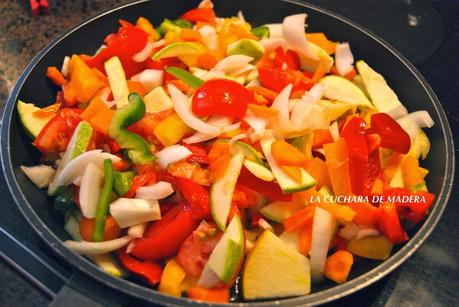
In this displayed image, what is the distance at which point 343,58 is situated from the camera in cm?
144

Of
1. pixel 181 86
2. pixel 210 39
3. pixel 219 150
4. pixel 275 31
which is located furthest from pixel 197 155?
pixel 275 31

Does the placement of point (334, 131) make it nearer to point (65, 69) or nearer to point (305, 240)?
point (305, 240)

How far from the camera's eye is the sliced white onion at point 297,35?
1.34 meters

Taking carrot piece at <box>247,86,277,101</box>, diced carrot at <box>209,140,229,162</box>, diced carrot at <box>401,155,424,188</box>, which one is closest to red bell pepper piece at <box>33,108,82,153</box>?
diced carrot at <box>209,140,229,162</box>

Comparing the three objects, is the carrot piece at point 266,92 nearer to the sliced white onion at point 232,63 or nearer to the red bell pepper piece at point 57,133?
the sliced white onion at point 232,63

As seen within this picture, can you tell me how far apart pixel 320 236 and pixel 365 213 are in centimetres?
12

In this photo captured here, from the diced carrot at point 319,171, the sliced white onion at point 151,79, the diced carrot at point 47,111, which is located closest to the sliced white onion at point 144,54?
the sliced white onion at point 151,79

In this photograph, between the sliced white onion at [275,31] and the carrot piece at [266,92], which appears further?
the sliced white onion at [275,31]

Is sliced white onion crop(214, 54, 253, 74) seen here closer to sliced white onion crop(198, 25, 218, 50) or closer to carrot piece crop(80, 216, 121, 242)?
sliced white onion crop(198, 25, 218, 50)

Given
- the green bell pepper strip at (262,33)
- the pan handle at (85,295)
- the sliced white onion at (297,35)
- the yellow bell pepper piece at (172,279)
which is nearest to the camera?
the pan handle at (85,295)

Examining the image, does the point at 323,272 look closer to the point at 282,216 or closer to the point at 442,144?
the point at 282,216

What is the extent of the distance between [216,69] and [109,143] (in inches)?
14.7

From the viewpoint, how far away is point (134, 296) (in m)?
0.87

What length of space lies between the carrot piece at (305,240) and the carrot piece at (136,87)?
1.99 ft
